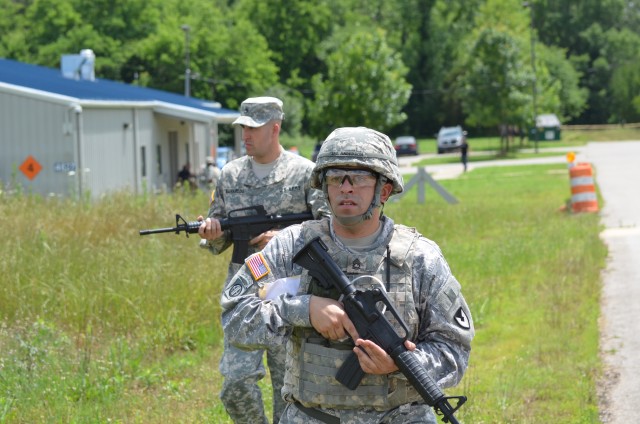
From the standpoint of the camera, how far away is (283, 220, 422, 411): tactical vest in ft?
12.6

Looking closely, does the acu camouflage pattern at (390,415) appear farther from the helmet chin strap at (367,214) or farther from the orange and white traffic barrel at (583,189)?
the orange and white traffic barrel at (583,189)

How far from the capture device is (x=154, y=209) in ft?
48.5

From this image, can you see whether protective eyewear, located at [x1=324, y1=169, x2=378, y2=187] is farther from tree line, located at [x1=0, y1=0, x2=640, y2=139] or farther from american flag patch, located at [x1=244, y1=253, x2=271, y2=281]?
tree line, located at [x1=0, y1=0, x2=640, y2=139]

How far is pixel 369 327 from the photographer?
12.1 ft

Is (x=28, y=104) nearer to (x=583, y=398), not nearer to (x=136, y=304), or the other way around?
(x=136, y=304)

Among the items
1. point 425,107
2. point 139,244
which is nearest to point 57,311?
point 139,244

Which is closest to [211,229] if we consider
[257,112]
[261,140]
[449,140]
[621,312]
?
[261,140]

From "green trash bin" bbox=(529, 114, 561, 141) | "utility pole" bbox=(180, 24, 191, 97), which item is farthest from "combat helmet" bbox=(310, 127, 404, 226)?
"green trash bin" bbox=(529, 114, 561, 141)

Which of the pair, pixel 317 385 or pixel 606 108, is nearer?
pixel 317 385

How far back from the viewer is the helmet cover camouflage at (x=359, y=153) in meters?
3.81

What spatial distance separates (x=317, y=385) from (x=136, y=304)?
18.3 feet

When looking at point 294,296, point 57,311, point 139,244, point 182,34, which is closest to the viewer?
point 294,296

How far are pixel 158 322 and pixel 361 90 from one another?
5235 cm

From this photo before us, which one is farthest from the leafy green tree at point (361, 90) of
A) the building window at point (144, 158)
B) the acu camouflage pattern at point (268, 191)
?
the acu camouflage pattern at point (268, 191)
